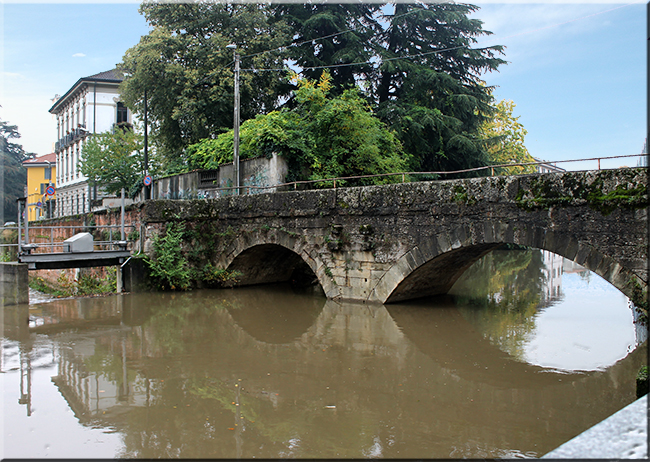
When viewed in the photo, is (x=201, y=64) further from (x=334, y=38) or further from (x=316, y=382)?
(x=316, y=382)

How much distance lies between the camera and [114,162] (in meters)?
27.0

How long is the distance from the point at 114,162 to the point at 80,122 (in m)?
17.0

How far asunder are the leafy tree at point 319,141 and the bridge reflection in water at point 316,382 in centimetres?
754

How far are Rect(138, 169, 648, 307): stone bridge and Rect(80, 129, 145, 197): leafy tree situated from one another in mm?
13571

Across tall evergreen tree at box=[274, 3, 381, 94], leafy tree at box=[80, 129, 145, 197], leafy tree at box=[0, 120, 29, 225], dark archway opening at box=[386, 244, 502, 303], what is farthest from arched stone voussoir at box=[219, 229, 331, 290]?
leafy tree at box=[0, 120, 29, 225]

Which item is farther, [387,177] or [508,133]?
[508,133]

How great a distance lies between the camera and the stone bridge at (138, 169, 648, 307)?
8.09 meters

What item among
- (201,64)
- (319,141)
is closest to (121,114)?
(201,64)

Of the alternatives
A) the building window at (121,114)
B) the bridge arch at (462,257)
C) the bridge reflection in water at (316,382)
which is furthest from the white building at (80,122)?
the bridge arch at (462,257)

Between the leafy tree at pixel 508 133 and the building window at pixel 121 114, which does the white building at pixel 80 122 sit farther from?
the leafy tree at pixel 508 133

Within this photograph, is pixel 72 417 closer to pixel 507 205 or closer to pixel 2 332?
pixel 2 332

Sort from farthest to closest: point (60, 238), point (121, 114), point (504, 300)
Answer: point (121, 114) → point (60, 238) → point (504, 300)

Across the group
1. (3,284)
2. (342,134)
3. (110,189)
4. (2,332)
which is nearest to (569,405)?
(2,332)

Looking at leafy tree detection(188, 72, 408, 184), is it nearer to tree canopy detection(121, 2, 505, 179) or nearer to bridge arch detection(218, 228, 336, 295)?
tree canopy detection(121, 2, 505, 179)
